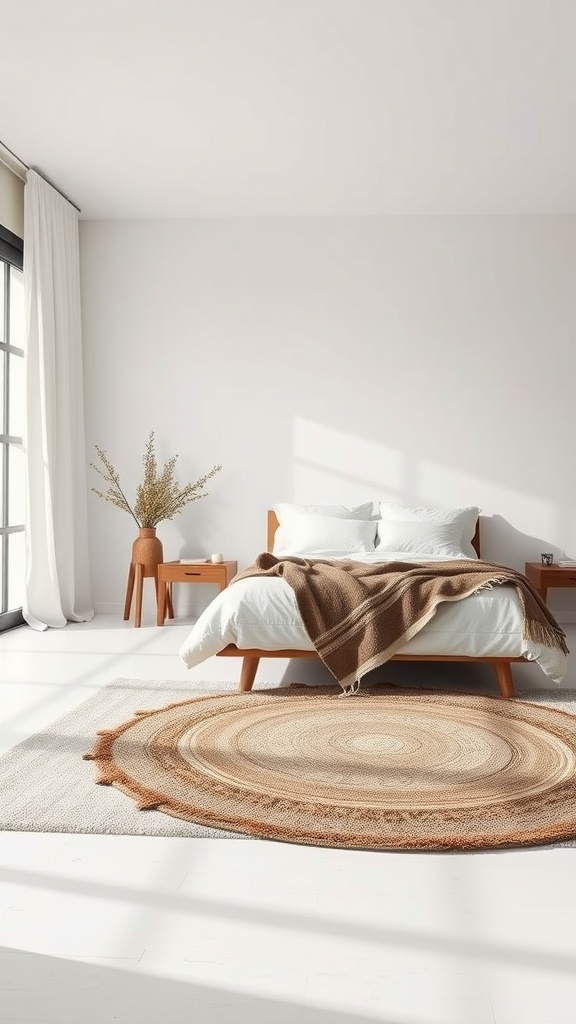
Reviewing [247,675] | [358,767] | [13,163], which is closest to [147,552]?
[247,675]

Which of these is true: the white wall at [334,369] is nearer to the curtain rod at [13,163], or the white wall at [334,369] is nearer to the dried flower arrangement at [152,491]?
the dried flower arrangement at [152,491]

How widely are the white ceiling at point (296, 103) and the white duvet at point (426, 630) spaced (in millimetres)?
2478

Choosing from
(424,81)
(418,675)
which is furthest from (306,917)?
(424,81)

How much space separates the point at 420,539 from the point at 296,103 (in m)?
2.72

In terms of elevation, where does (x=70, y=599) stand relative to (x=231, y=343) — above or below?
below

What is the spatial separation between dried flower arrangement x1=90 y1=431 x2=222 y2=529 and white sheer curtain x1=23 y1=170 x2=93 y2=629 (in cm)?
20

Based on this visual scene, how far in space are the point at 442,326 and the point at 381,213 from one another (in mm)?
927

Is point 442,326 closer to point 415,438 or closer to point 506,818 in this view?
point 415,438

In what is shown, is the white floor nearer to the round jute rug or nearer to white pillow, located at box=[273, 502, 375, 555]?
the round jute rug

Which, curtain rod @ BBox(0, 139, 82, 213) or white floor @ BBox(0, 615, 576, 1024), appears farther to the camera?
curtain rod @ BBox(0, 139, 82, 213)

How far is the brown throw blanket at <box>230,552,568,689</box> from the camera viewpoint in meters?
4.00

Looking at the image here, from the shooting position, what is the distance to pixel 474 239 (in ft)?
21.5

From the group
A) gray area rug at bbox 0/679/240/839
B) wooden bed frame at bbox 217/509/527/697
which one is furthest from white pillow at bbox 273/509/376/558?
gray area rug at bbox 0/679/240/839

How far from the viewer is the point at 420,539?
5.89 metres
